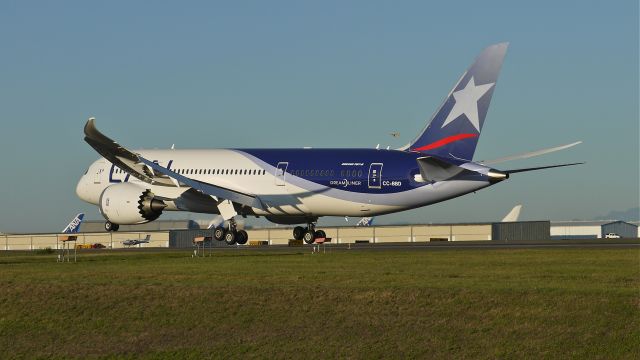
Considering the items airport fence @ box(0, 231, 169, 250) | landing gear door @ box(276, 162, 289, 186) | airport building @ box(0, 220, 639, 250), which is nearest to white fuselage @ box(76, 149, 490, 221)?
landing gear door @ box(276, 162, 289, 186)

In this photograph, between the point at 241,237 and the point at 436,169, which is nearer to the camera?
the point at 436,169

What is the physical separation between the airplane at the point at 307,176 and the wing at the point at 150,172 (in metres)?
0.05

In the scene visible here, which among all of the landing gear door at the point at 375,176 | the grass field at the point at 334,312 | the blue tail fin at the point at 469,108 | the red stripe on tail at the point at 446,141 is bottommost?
the grass field at the point at 334,312

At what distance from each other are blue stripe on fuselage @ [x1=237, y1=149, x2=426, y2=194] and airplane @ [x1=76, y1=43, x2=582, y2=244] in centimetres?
6

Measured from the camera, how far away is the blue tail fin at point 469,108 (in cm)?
5675

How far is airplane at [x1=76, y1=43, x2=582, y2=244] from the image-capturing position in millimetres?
56156

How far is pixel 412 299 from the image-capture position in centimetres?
3438

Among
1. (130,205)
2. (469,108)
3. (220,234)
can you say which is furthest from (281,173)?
(469,108)

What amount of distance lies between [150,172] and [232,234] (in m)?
5.65

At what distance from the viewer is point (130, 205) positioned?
61.2 m

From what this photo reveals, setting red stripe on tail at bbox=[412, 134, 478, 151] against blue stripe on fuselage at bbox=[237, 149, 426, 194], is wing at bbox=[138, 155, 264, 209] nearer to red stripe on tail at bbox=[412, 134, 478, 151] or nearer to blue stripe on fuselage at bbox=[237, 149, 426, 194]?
blue stripe on fuselage at bbox=[237, 149, 426, 194]

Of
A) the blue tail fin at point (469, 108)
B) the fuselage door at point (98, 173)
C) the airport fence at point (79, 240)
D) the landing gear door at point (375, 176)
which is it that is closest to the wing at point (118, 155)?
the fuselage door at point (98, 173)

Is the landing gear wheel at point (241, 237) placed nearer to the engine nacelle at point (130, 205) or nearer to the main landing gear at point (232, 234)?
the main landing gear at point (232, 234)

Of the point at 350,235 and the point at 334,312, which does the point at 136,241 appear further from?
the point at 334,312
